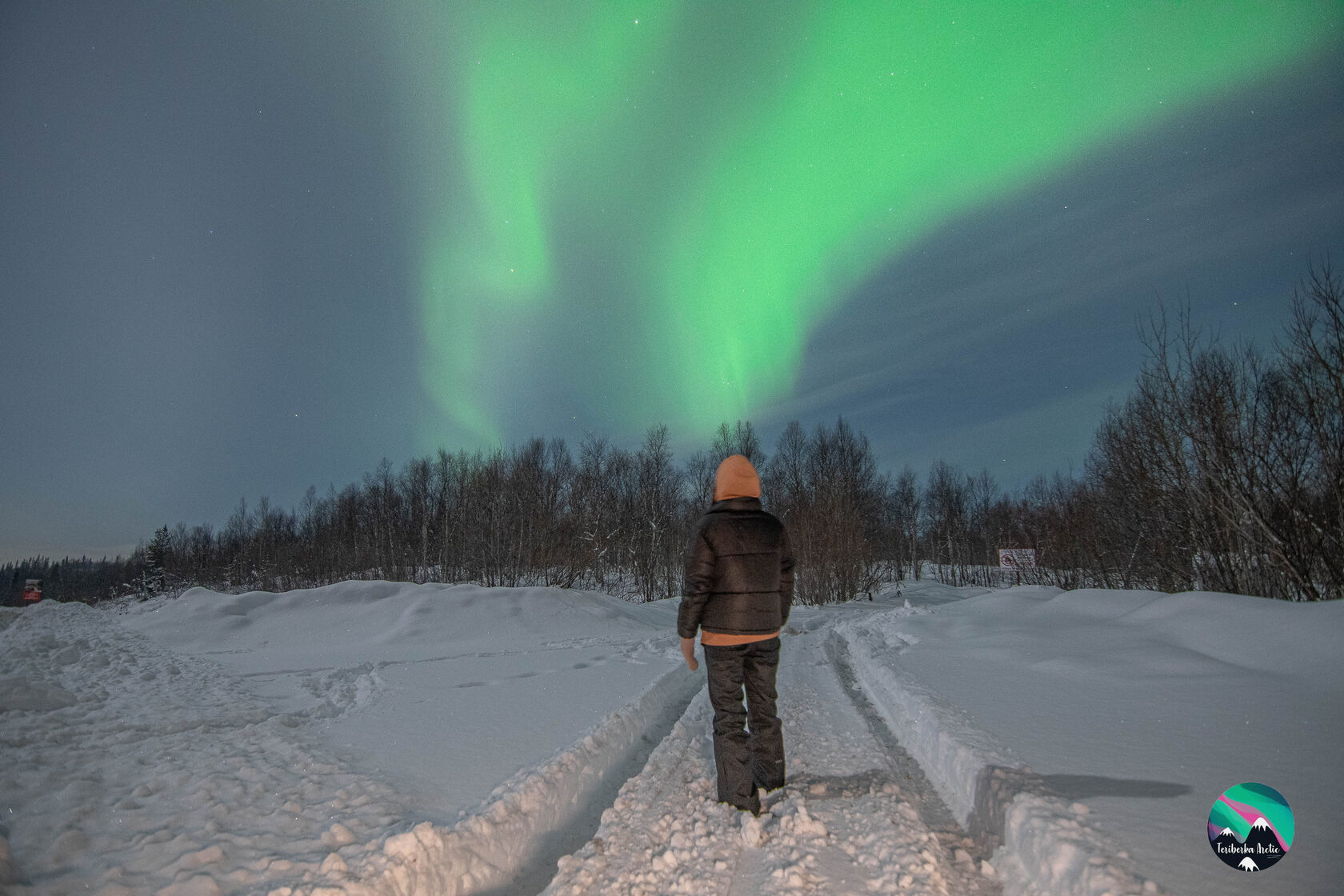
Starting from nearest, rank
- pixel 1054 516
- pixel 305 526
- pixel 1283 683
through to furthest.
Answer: pixel 1283 683 < pixel 1054 516 < pixel 305 526

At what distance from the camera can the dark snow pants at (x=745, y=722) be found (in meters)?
2.99

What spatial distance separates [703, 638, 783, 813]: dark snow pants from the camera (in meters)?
2.99

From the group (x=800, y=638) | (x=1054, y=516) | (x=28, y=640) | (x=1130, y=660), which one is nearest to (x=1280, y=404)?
(x=1130, y=660)

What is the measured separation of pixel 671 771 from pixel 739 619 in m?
1.20

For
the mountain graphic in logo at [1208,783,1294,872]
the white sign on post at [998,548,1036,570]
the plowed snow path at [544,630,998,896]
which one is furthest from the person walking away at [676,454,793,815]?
the white sign on post at [998,548,1036,570]

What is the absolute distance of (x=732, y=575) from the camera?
3.16 meters

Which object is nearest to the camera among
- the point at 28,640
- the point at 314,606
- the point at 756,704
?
the point at 756,704

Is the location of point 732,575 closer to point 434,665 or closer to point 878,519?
point 434,665

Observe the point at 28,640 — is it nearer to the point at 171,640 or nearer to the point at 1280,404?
the point at 171,640

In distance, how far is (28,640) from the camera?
833cm

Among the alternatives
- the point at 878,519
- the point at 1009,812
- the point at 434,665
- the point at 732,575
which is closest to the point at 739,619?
the point at 732,575

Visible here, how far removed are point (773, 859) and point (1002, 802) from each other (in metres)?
1.18

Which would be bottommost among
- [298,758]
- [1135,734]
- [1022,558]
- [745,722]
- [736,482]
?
[1022,558]

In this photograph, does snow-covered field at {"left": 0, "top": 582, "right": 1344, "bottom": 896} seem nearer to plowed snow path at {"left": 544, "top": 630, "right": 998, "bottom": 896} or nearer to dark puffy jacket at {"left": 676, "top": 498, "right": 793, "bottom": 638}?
plowed snow path at {"left": 544, "top": 630, "right": 998, "bottom": 896}
